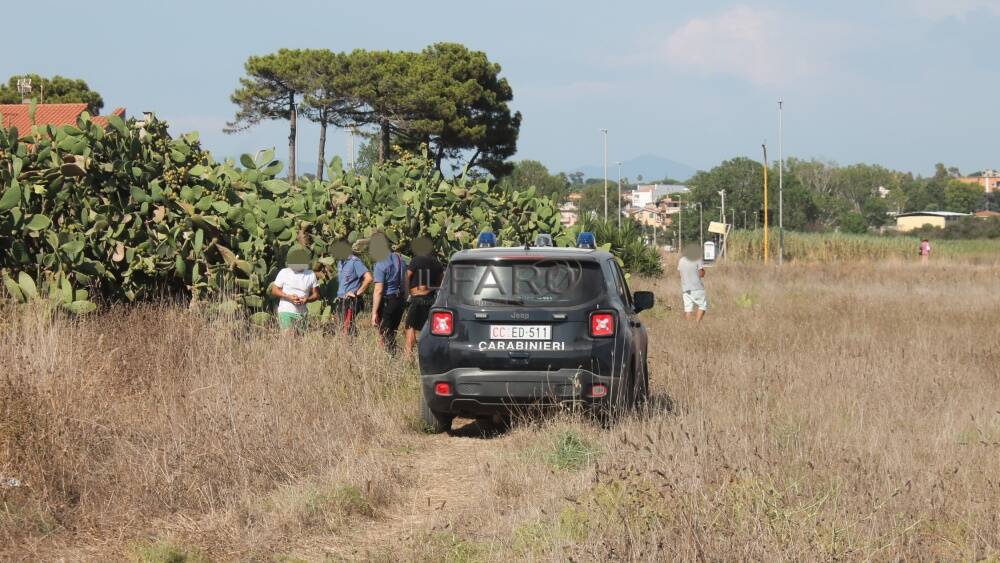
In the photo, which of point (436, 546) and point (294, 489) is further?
point (294, 489)

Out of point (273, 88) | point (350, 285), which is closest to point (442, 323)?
point (350, 285)

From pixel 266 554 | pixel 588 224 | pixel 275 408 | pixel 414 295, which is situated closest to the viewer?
pixel 266 554

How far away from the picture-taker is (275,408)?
8.97m

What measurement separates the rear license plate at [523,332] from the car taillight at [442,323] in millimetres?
397

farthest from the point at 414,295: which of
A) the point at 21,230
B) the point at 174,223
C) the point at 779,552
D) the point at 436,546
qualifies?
the point at 779,552

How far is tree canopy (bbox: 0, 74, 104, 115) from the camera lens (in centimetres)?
6906

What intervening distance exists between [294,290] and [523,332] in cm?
458

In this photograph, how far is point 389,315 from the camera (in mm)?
14477

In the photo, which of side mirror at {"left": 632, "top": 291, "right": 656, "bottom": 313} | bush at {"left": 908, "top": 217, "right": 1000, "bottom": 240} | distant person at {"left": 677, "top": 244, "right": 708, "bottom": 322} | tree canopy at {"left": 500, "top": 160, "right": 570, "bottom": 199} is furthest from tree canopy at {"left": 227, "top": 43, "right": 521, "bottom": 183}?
tree canopy at {"left": 500, "top": 160, "right": 570, "bottom": 199}

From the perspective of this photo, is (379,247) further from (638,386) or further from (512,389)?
(512,389)

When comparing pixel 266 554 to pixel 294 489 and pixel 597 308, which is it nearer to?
pixel 294 489

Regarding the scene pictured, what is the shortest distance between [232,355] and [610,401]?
3924 mm

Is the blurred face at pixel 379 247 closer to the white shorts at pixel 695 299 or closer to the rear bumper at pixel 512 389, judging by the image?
the rear bumper at pixel 512 389

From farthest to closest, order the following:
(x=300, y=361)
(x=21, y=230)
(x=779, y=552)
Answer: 1. (x=21, y=230)
2. (x=300, y=361)
3. (x=779, y=552)
